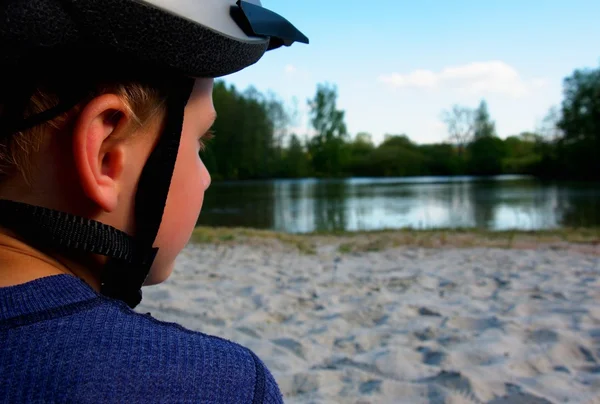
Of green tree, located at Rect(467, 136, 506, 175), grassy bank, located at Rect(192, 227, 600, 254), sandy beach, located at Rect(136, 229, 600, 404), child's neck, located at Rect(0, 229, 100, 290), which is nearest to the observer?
child's neck, located at Rect(0, 229, 100, 290)

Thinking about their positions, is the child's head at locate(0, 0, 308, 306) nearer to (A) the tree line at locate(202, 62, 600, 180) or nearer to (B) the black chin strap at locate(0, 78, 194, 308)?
(B) the black chin strap at locate(0, 78, 194, 308)

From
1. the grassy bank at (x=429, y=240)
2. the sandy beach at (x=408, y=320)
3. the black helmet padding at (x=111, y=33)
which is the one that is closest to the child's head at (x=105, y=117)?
the black helmet padding at (x=111, y=33)

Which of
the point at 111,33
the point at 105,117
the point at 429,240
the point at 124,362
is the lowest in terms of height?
the point at 429,240

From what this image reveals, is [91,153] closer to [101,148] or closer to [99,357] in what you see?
[101,148]

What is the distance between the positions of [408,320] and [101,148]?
121 inches

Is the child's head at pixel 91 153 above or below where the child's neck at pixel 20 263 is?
above

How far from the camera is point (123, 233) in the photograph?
0.97 meters

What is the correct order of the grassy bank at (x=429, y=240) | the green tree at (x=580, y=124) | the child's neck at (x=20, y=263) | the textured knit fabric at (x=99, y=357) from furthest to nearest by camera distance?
the green tree at (x=580, y=124), the grassy bank at (x=429, y=240), the child's neck at (x=20, y=263), the textured knit fabric at (x=99, y=357)

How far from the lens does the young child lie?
2.43ft

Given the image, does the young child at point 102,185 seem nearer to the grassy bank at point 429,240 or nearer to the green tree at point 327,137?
the grassy bank at point 429,240

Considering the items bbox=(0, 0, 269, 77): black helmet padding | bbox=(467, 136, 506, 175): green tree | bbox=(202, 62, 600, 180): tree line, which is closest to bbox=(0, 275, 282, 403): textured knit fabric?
bbox=(0, 0, 269, 77): black helmet padding

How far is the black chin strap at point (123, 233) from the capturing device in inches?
33.9

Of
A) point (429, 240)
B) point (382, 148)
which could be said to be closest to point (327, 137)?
point (382, 148)

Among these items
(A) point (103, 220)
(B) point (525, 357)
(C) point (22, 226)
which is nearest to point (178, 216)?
(A) point (103, 220)
